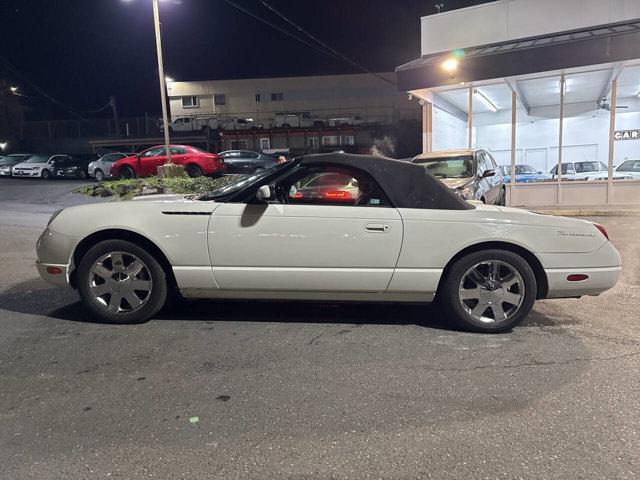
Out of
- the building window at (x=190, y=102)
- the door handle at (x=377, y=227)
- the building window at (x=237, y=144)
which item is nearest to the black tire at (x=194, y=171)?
the door handle at (x=377, y=227)

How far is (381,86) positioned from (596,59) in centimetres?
3774

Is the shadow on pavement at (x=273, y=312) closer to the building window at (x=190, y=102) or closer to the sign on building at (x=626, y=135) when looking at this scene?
the sign on building at (x=626, y=135)

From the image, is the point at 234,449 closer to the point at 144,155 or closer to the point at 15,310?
the point at 15,310

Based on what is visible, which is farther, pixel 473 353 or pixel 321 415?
pixel 473 353

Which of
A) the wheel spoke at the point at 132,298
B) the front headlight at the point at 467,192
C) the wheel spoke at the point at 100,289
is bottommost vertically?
the wheel spoke at the point at 132,298

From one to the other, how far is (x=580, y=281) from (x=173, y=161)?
17688mm

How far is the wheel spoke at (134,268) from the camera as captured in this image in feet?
14.6

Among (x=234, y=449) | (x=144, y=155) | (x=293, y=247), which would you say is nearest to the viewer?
(x=234, y=449)

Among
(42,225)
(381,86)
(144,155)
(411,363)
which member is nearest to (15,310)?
(411,363)

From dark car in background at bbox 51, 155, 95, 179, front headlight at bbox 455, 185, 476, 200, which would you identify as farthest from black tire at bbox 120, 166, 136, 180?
front headlight at bbox 455, 185, 476, 200

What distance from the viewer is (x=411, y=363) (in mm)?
3711

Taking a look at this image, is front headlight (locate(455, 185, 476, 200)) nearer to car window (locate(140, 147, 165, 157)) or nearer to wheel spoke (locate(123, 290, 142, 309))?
wheel spoke (locate(123, 290, 142, 309))

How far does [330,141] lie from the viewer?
4288 cm

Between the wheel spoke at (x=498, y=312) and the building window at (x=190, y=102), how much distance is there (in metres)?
47.3
